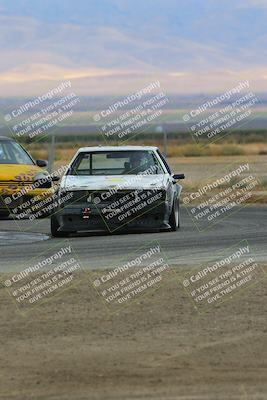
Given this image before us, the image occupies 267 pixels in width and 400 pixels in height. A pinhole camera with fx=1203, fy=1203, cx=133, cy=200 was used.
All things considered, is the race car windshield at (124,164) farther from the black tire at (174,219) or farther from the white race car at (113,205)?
the black tire at (174,219)

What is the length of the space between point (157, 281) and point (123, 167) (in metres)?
7.11

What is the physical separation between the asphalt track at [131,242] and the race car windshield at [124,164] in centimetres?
110

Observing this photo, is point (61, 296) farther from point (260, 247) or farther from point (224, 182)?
point (224, 182)

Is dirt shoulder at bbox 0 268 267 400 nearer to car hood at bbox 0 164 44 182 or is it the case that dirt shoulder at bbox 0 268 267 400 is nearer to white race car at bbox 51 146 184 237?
white race car at bbox 51 146 184 237

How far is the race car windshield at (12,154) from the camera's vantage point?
24.3 m

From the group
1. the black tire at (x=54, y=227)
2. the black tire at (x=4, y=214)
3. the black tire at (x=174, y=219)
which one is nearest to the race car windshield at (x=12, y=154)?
the black tire at (x=4, y=214)

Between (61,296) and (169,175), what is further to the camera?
(169,175)

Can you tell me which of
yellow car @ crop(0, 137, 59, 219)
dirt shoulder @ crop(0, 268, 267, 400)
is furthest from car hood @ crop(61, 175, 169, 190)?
dirt shoulder @ crop(0, 268, 267, 400)

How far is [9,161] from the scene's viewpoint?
2417 centimetres

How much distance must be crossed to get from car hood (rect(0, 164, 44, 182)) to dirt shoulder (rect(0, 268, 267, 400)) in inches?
444

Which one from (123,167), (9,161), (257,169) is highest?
(123,167)

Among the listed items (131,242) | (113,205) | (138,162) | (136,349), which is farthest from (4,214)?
(136,349)

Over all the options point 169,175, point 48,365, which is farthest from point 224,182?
point 48,365

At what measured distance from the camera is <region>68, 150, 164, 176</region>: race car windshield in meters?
19.5
